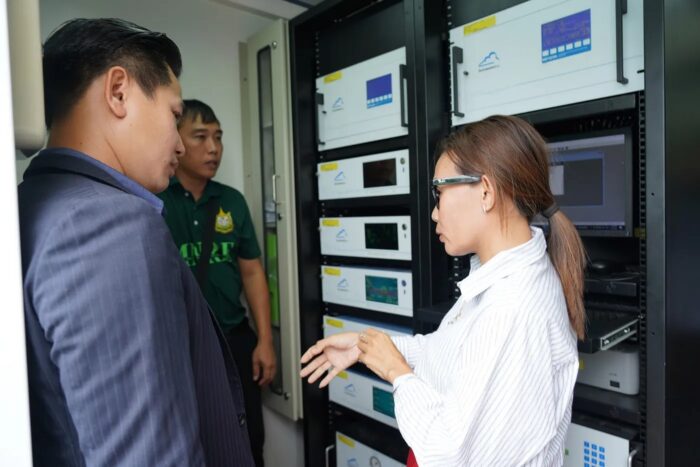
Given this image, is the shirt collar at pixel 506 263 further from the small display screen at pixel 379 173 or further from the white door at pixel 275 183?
the white door at pixel 275 183

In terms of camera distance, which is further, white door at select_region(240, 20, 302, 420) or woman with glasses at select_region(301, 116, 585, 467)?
white door at select_region(240, 20, 302, 420)

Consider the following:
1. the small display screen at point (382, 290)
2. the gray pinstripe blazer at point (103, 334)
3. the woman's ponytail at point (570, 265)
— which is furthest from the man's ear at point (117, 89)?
the small display screen at point (382, 290)

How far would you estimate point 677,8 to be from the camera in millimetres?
977

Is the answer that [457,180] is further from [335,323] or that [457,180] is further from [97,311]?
[335,323]

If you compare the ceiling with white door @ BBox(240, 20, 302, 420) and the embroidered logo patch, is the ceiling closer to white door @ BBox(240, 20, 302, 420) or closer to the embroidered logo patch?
white door @ BBox(240, 20, 302, 420)

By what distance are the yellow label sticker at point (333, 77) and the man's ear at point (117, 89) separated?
1216 mm

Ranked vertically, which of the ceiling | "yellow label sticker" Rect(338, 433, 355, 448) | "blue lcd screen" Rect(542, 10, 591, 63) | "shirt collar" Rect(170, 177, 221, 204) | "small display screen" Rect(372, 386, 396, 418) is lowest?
Result: "yellow label sticker" Rect(338, 433, 355, 448)

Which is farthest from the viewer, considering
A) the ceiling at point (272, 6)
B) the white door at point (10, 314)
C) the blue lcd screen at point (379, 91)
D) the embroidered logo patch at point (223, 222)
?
the ceiling at point (272, 6)

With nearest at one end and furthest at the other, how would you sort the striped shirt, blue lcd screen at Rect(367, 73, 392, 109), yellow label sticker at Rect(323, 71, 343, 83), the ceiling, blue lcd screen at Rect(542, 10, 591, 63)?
the striped shirt < blue lcd screen at Rect(542, 10, 591, 63) < blue lcd screen at Rect(367, 73, 392, 109) < yellow label sticker at Rect(323, 71, 343, 83) < the ceiling

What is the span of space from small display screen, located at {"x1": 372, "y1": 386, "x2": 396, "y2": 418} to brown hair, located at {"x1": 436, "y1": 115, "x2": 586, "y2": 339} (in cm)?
95

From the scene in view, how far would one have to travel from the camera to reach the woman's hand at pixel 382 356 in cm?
94

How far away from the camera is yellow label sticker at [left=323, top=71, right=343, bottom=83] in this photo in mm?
1812

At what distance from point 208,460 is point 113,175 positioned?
18.3 inches

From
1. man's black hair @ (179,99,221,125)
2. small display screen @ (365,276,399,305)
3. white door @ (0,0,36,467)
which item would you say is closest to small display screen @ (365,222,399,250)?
small display screen @ (365,276,399,305)
